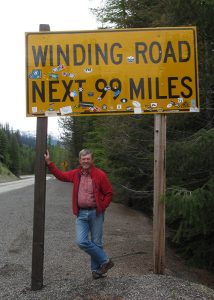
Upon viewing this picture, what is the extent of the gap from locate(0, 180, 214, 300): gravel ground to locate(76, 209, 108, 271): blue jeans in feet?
1.00

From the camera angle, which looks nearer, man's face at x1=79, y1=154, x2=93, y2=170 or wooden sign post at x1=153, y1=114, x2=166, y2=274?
man's face at x1=79, y1=154, x2=93, y2=170

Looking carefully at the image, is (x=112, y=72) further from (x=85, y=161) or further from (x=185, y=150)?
(x=185, y=150)

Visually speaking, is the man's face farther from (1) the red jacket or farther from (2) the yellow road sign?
(2) the yellow road sign

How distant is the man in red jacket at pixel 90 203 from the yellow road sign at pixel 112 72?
756mm

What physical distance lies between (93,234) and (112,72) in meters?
2.26

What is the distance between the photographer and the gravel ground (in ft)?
19.0

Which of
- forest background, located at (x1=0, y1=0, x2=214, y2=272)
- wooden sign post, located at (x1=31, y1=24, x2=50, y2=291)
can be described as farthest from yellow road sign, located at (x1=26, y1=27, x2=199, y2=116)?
forest background, located at (x1=0, y1=0, x2=214, y2=272)

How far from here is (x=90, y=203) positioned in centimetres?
628

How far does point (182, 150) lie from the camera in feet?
25.4

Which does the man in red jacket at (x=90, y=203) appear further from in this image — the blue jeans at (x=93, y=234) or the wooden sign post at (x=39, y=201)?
the wooden sign post at (x=39, y=201)

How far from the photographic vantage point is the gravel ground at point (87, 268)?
5.79 meters

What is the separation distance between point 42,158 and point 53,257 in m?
3.26

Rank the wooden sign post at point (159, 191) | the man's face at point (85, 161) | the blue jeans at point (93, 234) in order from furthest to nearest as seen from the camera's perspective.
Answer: the wooden sign post at point (159, 191), the man's face at point (85, 161), the blue jeans at point (93, 234)

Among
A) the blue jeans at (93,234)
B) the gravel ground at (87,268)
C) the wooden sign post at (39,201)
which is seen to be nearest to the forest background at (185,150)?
the gravel ground at (87,268)
